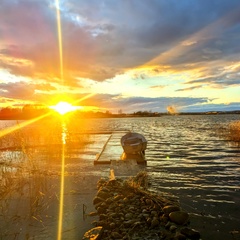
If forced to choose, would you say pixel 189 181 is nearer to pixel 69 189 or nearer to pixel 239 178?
pixel 239 178

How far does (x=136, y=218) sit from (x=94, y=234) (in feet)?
5.27

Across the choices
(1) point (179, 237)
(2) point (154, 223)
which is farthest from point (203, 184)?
(1) point (179, 237)

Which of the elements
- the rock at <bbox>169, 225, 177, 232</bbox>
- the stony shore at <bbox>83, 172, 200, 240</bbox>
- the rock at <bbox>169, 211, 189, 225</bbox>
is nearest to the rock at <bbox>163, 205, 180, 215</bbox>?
the stony shore at <bbox>83, 172, 200, 240</bbox>

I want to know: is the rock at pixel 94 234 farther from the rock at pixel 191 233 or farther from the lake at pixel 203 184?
the lake at pixel 203 184

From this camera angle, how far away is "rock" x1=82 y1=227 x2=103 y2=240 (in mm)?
6810

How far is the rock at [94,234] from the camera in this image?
6810 mm

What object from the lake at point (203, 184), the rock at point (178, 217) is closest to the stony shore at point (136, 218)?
the rock at point (178, 217)

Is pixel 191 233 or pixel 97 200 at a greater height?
pixel 97 200

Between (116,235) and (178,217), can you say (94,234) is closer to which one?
(116,235)

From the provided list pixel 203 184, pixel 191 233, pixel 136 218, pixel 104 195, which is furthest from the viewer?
pixel 203 184

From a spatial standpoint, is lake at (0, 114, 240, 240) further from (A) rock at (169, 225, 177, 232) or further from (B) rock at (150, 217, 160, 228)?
(B) rock at (150, 217, 160, 228)

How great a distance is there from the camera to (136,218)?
8.09m

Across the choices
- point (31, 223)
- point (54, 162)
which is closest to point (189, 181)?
point (31, 223)

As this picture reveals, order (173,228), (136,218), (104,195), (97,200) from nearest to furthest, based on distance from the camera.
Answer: (173,228)
(136,218)
(97,200)
(104,195)
